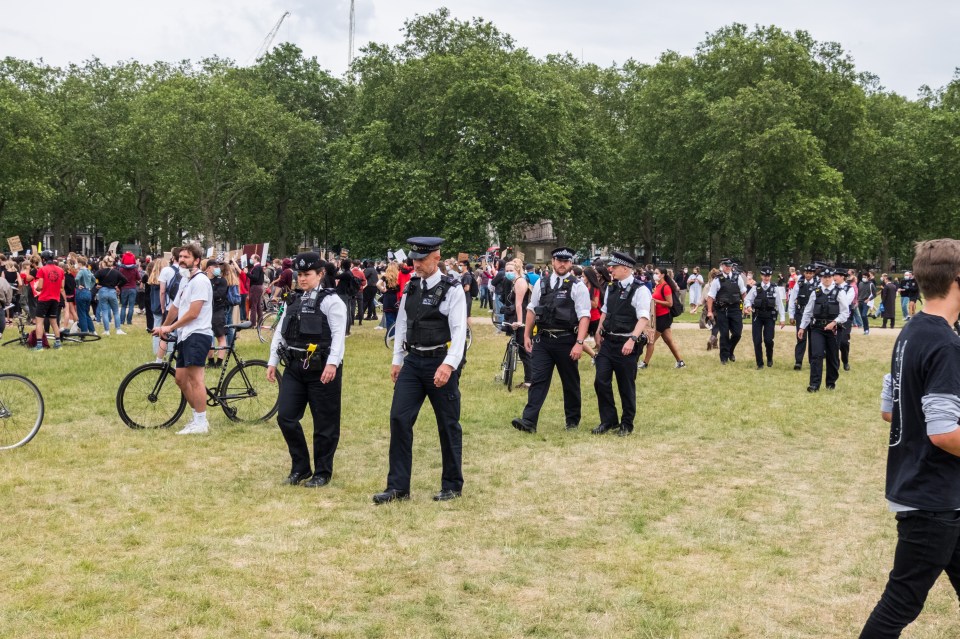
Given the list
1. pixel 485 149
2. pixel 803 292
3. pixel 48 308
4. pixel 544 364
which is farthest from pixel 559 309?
pixel 485 149

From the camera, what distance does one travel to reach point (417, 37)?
48.5 meters

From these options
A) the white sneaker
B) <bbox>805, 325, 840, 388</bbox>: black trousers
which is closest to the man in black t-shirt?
the white sneaker

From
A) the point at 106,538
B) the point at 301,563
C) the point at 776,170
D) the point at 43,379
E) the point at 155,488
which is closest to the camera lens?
the point at 301,563

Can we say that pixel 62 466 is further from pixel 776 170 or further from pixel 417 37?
pixel 417 37

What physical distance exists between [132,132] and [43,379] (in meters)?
42.3

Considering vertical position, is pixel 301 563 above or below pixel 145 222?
below

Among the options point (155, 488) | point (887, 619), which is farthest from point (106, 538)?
point (887, 619)

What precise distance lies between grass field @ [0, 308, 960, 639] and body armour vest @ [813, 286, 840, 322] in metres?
2.91

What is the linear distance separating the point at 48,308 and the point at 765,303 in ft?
43.0

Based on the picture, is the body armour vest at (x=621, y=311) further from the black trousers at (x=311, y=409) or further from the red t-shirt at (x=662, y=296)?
the red t-shirt at (x=662, y=296)

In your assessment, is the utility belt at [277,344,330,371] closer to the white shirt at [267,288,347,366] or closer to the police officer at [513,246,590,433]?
the white shirt at [267,288,347,366]

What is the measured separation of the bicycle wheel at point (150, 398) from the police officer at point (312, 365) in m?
2.42

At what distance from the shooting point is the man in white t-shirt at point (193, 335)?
8.47 metres

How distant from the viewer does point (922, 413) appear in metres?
3.30
